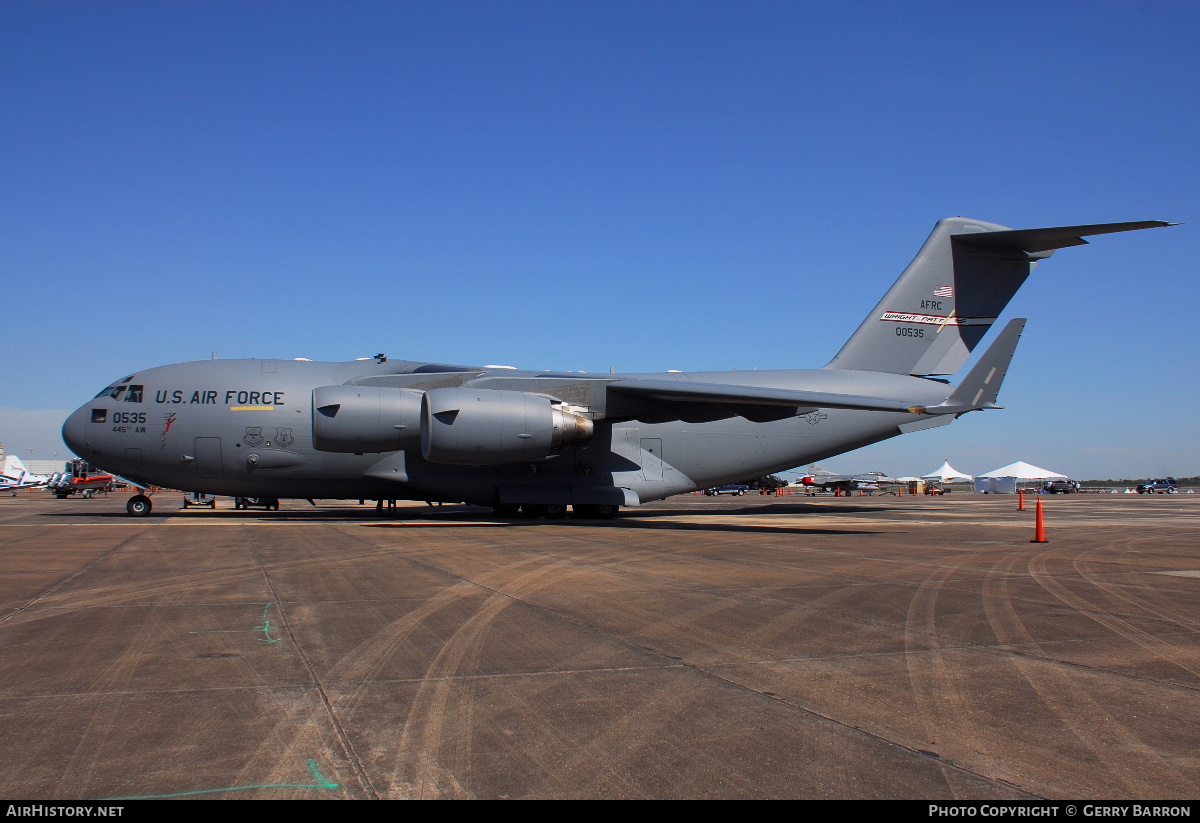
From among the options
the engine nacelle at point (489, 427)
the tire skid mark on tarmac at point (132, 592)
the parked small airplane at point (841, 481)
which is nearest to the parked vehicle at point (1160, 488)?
the parked small airplane at point (841, 481)

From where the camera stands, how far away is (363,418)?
52.0 feet

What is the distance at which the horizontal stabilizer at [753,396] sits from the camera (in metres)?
15.2

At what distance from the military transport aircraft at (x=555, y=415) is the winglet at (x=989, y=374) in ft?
0.12

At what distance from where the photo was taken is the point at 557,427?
1638cm

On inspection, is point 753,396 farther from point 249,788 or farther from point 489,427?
point 249,788

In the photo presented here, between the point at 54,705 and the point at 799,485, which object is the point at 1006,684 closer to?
the point at 54,705

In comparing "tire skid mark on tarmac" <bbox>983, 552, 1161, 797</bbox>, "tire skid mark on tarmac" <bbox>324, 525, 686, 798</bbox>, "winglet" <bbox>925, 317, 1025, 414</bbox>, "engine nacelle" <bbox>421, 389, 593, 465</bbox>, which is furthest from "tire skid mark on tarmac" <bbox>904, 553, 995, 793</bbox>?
"engine nacelle" <bbox>421, 389, 593, 465</bbox>

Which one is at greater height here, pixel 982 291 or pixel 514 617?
pixel 982 291

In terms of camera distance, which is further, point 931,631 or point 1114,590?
point 1114,590

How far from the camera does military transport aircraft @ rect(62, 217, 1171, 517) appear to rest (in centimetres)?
1588

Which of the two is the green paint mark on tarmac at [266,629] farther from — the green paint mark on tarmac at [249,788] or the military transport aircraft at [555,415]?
the military transport aircraft at [555,415]

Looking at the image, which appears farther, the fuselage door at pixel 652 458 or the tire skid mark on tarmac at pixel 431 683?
the fuselage door at pixel 652 458
